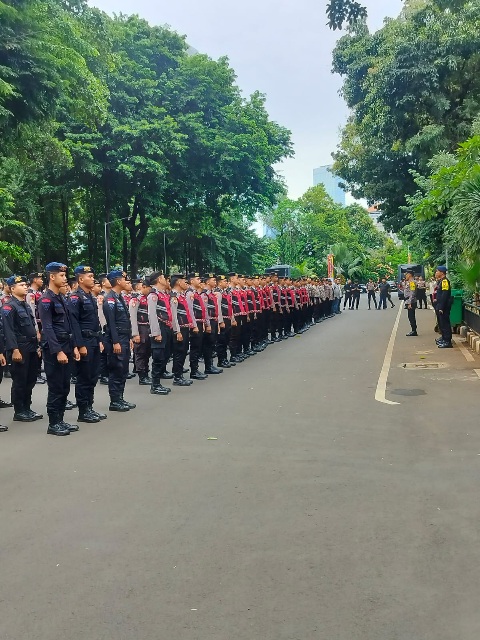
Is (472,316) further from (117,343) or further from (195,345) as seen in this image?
(117,343)

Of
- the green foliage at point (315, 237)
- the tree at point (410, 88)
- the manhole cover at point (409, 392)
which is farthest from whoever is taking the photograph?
the green foliage at point (315, 237)

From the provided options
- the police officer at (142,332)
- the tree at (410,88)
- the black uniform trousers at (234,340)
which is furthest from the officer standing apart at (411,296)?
the police officer at (142,332)

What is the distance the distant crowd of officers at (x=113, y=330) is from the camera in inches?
339

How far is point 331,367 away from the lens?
14.2 meters

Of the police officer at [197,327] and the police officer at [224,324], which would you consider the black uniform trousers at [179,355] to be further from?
the police officer at [224,324]

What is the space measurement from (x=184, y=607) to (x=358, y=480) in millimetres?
2637

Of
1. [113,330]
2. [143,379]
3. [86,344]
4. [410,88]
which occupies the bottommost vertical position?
[143,379]

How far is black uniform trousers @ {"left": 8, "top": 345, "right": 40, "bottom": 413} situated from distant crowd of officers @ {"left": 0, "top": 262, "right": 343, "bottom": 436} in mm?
13

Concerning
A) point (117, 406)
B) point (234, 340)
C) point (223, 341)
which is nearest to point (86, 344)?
point (117, 406)

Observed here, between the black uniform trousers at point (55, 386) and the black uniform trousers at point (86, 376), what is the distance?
49 centimetres

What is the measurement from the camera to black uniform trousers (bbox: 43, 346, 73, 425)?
848 centimetres

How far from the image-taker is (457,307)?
19391mm

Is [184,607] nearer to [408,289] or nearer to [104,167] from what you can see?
[408,289]

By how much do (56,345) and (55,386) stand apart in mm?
467
